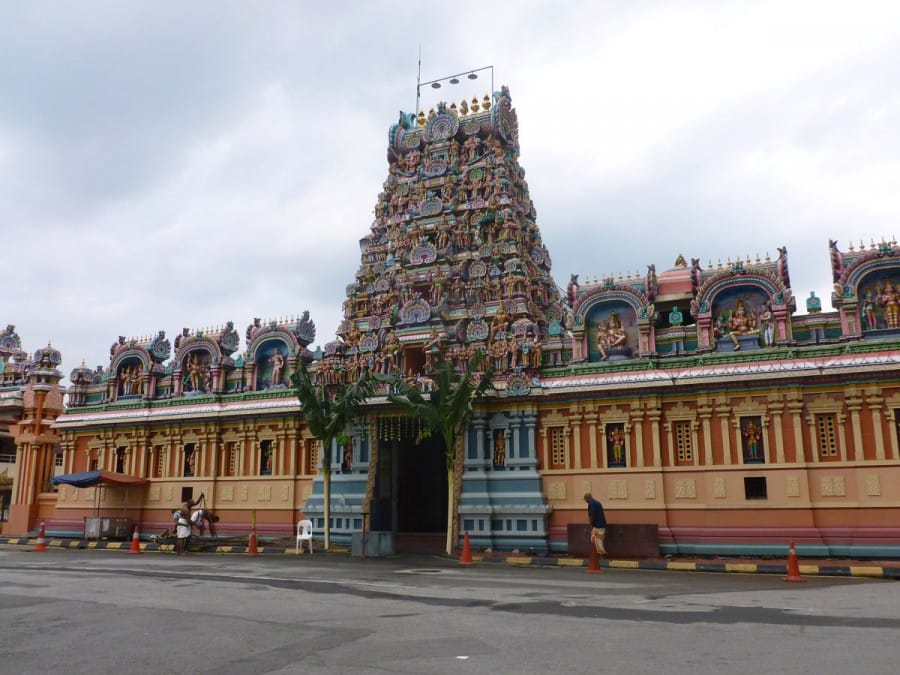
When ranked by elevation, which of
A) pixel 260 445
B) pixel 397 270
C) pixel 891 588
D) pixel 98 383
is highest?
pixel 397 270

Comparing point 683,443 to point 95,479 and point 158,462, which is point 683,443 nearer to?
point 158,462

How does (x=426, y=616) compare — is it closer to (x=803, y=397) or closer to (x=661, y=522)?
(x=661, y=522)

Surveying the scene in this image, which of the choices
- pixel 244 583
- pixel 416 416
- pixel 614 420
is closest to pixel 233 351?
pixel 416 416

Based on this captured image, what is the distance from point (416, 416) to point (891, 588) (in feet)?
49.9

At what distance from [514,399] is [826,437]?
1032 cm

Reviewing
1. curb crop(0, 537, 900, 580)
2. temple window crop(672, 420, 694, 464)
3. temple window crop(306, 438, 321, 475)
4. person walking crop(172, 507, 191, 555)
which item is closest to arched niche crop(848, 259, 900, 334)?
temple window crop(672, 420, 694, 464)

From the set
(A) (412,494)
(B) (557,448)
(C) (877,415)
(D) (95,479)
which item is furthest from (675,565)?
(D) (95,479)

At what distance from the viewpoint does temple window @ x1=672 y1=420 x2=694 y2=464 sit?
26.2 m

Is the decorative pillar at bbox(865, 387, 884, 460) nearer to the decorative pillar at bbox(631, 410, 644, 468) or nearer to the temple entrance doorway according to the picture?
the decorative pillar at bbox(631, 410, 644, 468)

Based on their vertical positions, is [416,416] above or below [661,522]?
above

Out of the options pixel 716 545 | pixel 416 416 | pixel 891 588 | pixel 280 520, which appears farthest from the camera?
pixel 280 520

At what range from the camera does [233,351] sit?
36.6 m

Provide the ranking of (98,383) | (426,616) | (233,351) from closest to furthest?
(426,616) → (233,351) → (98,383)

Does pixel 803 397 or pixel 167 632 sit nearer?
pixel 167 632
